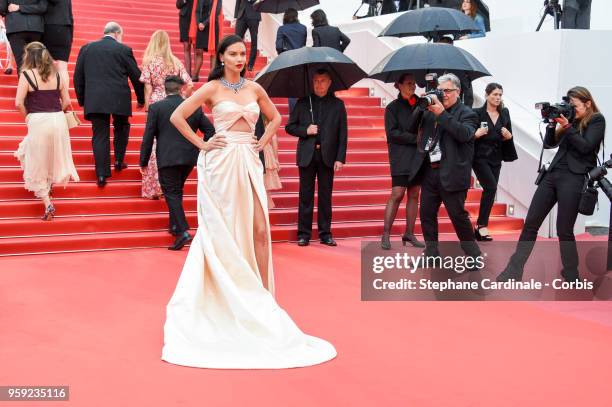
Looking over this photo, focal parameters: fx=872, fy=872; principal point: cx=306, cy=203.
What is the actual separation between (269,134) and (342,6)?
12.5m

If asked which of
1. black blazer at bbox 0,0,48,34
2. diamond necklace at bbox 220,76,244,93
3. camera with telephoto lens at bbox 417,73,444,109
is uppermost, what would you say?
black blazer at bbox 0,0,48,34

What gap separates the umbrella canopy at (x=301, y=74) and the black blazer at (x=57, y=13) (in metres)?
3.01

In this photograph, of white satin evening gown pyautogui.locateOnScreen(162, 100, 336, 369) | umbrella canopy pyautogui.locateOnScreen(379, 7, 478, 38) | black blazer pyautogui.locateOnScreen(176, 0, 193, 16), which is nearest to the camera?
white satin evening gown pyautogui.locateOnScreen(162, 100, 336, 369)

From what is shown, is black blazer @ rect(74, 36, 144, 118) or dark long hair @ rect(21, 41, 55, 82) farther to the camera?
black blazer @ rect(74, 36, 144, 118)

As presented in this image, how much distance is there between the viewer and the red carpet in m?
4.71

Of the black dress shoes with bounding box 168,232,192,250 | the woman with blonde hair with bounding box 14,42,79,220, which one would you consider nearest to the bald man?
the woman with blonde hair with bounding box 14,42,79,220

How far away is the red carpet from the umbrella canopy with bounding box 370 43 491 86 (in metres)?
2.20

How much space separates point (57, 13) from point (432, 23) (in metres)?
4.68

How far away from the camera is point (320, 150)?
31.2 ft

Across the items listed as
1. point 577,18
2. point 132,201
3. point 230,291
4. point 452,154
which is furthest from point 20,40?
point 577,18

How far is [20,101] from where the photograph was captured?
9.10 m

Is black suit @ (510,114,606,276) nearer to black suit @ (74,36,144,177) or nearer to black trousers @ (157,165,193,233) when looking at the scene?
black trousers @ (157,165,193,233)

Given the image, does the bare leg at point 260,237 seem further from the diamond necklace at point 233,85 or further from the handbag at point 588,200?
the handbag at point 588,200

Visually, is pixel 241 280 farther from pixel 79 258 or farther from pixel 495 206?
pixel 495 206
